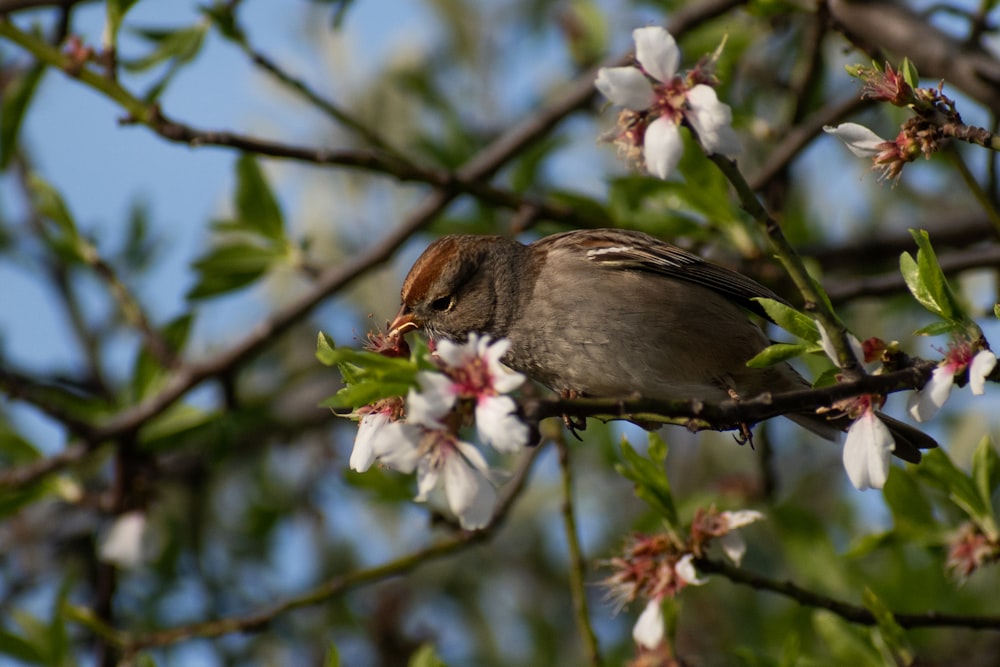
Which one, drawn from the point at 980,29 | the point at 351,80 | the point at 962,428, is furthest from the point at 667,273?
the point at 351,80

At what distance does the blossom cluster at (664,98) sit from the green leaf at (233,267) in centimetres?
304

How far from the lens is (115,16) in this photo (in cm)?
430

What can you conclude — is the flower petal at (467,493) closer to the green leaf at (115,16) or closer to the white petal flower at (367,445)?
the white petal flower at (367,445)

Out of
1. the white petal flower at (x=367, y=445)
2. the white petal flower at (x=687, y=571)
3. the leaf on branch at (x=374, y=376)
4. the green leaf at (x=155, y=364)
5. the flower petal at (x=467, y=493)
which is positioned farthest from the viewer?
the green leaf at (x=155, y=364)

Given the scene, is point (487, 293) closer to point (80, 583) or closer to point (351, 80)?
point (80, 583)

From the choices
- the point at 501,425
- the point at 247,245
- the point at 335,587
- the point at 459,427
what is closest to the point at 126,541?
the point at 247,245

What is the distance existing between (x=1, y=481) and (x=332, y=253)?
10.8 ft

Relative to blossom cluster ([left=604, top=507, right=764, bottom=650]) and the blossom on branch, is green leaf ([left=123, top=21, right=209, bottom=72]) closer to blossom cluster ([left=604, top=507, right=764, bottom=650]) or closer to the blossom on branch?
blossom cluster ([left=604, top=507, right=764, bottom=650])

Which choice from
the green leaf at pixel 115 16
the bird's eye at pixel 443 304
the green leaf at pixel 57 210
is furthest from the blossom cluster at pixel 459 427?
the green leaf at pixel 57 210

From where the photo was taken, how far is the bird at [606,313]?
3.92 meters

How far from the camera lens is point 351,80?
8367 millimetres

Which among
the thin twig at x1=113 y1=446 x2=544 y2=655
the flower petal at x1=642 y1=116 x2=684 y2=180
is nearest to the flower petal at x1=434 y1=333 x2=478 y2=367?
the flower petal at x1=642 y1=116 x2=684 y2=180

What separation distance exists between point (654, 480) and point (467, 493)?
100cm

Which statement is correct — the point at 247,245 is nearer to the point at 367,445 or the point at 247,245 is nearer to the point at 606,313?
the point at 606,313
